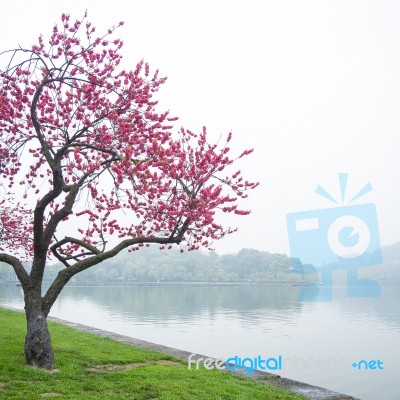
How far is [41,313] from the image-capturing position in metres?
10.8

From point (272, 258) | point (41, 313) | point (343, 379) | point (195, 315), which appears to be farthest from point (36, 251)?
point (272, 258)

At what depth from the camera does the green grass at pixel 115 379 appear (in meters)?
8.56

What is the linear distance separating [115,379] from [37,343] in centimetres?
196

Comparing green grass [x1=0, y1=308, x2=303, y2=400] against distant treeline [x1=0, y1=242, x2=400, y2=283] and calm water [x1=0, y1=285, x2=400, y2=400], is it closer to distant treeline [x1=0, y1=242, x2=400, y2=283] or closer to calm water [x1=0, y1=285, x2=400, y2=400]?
calm water [x1=0, y1=285, x2=400, y2=400]

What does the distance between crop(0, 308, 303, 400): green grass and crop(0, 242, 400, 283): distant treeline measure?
120 meters

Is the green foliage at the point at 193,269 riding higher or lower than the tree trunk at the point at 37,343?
higher

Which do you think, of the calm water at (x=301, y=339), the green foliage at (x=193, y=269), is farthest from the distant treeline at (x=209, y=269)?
the calm water at (x=301, y=339)

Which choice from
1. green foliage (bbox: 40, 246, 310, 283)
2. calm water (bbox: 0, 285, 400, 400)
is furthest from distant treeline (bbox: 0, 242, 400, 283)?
calm water (bbox: 0, 285, 400, 400)

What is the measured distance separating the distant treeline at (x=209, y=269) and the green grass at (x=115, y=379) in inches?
4721

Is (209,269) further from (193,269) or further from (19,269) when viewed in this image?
(19,269)

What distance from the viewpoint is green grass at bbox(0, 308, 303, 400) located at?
856 cm

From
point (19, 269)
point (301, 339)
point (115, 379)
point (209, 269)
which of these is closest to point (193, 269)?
point (209, 269)

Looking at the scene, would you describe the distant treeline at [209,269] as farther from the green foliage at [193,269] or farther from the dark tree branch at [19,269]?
the dark tree branch at [19,269]

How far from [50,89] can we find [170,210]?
455cm
